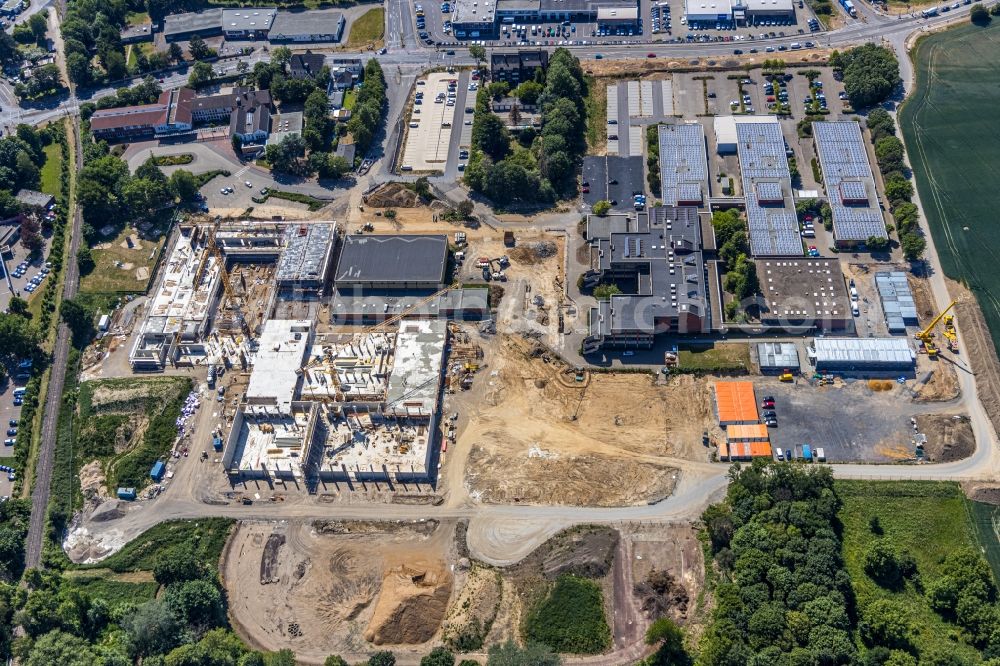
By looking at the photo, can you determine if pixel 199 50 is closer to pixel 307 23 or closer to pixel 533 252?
pixel 307 23

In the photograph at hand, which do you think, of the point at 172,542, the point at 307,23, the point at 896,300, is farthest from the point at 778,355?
the point at 307,23

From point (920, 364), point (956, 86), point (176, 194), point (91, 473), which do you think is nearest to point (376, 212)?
point (176, 194)

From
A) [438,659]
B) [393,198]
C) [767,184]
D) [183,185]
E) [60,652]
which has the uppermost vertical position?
[767,184]

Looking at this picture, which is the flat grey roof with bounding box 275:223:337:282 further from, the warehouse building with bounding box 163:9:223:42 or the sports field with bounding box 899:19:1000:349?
the sports field with bounding box 899:19:1000:349

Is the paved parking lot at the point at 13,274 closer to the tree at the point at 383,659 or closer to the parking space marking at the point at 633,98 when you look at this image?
the tree at the point at 383,659

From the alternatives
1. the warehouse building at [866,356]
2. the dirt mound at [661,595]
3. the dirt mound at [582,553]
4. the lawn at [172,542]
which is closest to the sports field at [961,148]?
the warehouse building at [866,356]

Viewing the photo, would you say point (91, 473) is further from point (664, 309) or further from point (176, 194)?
point (664, 309)
